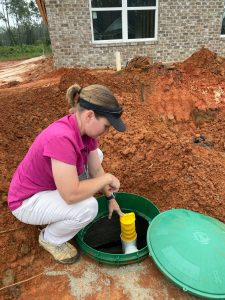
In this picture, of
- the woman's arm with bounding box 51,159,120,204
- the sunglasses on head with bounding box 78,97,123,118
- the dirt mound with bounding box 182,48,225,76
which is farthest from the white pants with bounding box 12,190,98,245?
the dirt mound with bounding box 182,48,225,76

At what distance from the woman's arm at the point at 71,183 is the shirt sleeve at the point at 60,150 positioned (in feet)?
0.09

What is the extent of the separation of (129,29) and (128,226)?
19.6 ft

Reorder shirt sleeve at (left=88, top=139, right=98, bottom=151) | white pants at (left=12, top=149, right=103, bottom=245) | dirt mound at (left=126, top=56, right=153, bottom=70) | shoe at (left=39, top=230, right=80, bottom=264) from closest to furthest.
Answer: white pants at (left=12, top=149, right=103, bottom=245), shirt sleeve at (left=88, top=139, right=98, bottom=151), shoe at (left=39, top=230, right=80, bottom=264), dirt mound at (left=126, top=56, right=153, bottom=70)

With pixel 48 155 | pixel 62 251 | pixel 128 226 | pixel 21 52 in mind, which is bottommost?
pixel 62 251

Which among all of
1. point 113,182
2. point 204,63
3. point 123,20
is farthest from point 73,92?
point 123,20

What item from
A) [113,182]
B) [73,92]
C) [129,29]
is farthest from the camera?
[129,29]

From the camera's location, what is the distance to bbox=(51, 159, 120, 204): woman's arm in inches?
53.1

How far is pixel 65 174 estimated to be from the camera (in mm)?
1356

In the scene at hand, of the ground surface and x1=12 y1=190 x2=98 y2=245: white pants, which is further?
the ground surface

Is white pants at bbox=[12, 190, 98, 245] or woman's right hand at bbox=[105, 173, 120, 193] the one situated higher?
woman's right hand at bbox=[105, 173, 120, 193]

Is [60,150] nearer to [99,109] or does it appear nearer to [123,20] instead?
[99,109]

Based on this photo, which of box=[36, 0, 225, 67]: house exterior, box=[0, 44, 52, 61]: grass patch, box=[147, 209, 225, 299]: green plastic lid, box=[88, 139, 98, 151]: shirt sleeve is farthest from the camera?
box=[0, 44, 52, 61]: grass patch

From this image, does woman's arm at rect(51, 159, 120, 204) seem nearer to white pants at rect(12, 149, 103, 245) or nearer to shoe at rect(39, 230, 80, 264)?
white pants at rect(12, 149, 103, 245)

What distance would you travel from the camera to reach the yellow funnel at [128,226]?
1831mm
